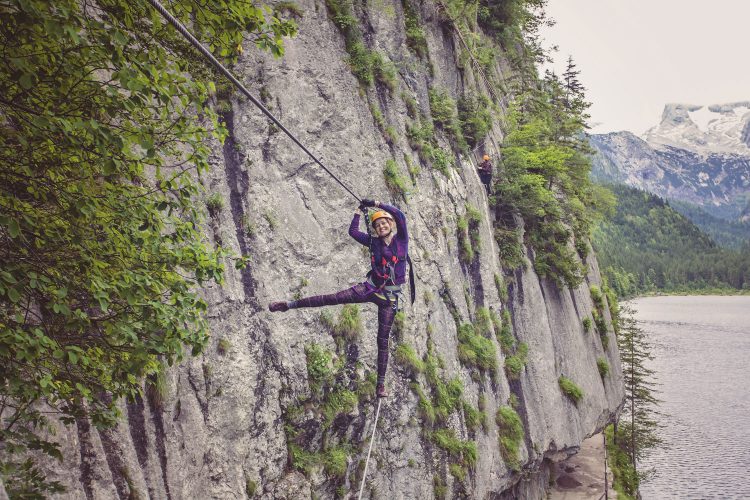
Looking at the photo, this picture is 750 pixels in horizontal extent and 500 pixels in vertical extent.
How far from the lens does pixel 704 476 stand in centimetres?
3209

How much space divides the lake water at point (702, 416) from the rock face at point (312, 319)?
66.8ft

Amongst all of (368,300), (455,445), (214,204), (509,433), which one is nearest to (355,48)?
(214,204)

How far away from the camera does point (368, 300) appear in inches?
323

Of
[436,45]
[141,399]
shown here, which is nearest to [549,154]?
[436,45]

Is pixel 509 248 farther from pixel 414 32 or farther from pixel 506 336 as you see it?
pixel 414 32

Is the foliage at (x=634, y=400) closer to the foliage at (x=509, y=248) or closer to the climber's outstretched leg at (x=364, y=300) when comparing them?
the foliage at (x=509, y=248)

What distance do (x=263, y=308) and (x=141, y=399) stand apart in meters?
2.91

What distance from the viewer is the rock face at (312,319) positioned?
7121mm

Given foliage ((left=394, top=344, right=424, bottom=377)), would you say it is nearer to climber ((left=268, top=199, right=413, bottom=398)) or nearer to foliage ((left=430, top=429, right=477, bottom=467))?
foliage ((left=430, top=429, right=477, bottom=467))

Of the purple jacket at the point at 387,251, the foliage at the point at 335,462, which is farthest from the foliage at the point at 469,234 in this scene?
the foliage at the point at 335,462

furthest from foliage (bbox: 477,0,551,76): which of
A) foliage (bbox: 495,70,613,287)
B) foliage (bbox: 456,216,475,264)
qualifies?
foliage (bbox: 456,216,475,264)

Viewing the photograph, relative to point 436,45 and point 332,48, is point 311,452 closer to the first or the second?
point 332,48

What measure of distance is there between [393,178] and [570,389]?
12514 millimetres

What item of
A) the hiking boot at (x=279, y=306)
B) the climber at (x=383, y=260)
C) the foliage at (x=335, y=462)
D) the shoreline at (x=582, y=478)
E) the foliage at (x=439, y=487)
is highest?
the climber at (x=383, y=260)
